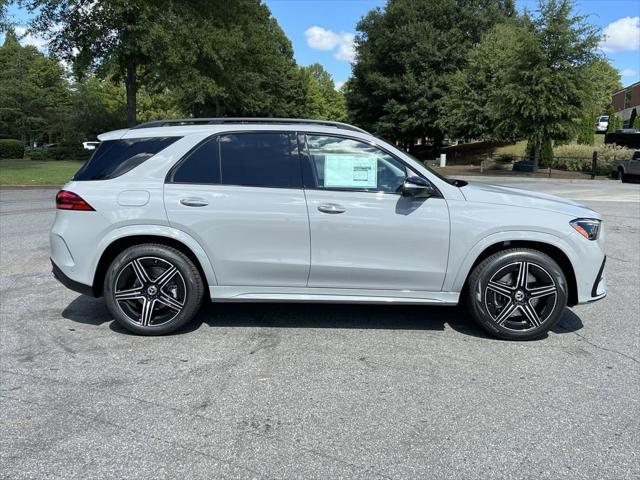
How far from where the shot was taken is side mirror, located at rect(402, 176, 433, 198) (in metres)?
4.25

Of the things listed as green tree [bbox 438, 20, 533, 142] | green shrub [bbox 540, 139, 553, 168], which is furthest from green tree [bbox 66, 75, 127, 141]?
green shrub [bbox 540, 139, 553, 168]

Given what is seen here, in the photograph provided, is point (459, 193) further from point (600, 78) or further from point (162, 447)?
point (600, 78)

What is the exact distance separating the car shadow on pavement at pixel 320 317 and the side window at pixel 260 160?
133 cm

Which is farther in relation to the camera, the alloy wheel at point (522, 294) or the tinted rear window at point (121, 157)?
the tinted rear window at point (121, 157)

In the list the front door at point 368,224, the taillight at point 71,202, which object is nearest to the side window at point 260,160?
the front door at point 368,224

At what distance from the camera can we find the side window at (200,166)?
4.45 m

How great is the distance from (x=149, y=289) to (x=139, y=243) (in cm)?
40

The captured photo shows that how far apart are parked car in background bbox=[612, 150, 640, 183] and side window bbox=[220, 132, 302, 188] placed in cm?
Result: 2530

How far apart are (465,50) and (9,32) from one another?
33.9 metres

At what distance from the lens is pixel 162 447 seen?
2.88 m

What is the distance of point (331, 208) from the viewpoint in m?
4.30

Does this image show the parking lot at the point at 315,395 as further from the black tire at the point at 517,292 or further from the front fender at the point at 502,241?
the front fender at the point at 502,241

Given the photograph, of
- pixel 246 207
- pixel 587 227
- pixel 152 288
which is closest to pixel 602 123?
pixel 587 227

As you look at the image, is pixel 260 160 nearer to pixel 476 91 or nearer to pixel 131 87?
pixel 131 87
